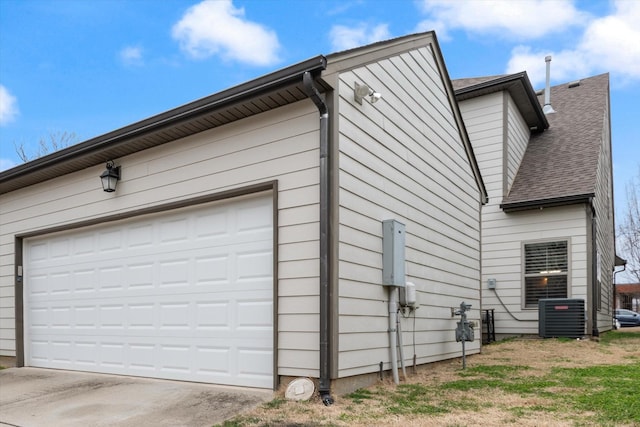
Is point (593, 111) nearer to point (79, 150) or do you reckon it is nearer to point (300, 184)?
point (300, 184)

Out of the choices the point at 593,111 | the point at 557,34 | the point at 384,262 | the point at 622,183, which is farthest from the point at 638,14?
the point at 384,262

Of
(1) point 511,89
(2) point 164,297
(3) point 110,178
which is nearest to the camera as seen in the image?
(2) point 164,297

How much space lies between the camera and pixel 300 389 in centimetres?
446


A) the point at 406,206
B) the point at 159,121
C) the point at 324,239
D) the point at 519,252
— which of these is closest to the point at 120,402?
the point at 324,239

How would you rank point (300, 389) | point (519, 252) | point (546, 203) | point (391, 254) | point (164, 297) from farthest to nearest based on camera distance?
point (519, 252) < point (546, 203) < point (164, 297) < point (391, 254) < point (300, 389)

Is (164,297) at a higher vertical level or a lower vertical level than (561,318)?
higher

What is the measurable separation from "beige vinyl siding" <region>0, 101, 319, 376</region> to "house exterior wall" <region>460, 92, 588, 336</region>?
720 centimetres

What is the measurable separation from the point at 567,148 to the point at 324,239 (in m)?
9.59

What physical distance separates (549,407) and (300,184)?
9.50ft

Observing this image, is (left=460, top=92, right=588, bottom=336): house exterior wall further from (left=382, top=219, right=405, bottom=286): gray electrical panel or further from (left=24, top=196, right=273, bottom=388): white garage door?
(left=24, top=196, right=273, bottom=388): white garage door

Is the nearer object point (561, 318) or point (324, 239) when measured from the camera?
point (324, 239)

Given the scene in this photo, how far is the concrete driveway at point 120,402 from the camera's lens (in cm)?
429

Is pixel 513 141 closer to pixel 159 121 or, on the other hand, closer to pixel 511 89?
pixel 511 89

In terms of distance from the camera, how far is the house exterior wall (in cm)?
1020
